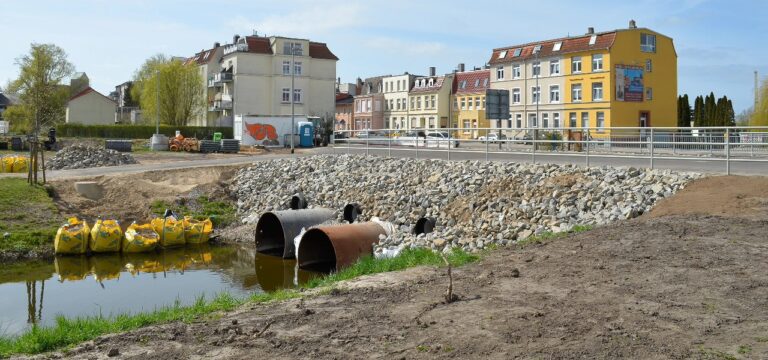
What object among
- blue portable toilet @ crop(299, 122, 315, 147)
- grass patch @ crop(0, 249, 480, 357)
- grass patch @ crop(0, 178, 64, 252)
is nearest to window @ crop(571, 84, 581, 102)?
blue portable toilet @ crop(299, 122, 315, 147)

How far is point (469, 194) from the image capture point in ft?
64.6

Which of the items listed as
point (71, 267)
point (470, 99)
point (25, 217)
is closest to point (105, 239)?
point (71, 267)

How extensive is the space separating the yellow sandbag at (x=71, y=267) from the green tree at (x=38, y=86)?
58975 millimetres

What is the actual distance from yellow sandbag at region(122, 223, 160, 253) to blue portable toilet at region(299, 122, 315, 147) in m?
30.3

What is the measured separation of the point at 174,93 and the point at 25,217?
54.5 meters

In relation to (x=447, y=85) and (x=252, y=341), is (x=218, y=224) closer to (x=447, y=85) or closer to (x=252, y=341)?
(x=252, y=341)

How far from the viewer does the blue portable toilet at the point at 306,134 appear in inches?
2021

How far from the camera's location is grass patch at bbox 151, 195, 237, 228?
2516 centimetres

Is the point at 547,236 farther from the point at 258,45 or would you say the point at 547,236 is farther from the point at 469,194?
the point at 258,45

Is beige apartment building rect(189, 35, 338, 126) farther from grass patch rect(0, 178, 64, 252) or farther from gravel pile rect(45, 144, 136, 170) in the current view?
grass patch rect(0, 178, 64, 252)

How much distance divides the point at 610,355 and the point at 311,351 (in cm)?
284

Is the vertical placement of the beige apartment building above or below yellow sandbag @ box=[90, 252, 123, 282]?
above

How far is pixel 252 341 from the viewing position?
286 inches

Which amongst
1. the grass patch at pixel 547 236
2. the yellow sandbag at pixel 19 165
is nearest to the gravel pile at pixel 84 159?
the yellow sandbag at pixel 19 165
